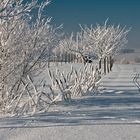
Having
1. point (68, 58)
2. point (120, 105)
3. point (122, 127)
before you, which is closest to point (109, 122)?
point (122, 127)

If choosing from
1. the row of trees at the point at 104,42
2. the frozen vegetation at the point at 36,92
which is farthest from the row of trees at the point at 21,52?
the row of trees at the point at 104,42

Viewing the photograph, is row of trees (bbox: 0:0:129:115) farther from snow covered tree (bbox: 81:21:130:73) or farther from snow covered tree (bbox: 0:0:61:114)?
snow covered tree (bbox: 81:21:130:73)

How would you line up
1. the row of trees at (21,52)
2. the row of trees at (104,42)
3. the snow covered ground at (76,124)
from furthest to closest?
the row of trees at (104,42)
the row of trees at (21,52)
the snow covered ground at (76,124)

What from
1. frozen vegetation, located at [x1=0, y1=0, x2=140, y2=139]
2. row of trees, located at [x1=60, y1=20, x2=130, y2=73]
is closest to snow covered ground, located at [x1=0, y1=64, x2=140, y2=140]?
frozen vegetation, located at [x1=0, y1=0, x2=140, y2=139]

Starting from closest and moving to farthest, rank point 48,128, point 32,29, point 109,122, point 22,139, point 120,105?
point 22,139 → point 48,128 → point 109,122 → point 120,105 → point 32,29

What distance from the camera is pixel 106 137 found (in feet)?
21.9

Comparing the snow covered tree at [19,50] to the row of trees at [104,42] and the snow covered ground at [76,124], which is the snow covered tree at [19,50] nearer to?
the snow covered ground at [76,124]

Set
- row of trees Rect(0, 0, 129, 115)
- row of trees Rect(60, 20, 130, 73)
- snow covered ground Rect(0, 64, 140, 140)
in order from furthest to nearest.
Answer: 1. row of trees Rect(60, 20, 130, 73)
2. row of trees Rect(0, 0, 129, 115)
3. snow covered ground Rect(0, 64, 140, 140)

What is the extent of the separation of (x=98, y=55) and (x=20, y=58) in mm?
29737

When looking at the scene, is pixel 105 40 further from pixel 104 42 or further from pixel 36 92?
pixel 36 92

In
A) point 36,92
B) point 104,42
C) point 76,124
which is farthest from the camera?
point 104,42

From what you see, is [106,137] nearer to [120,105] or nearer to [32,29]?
[120,105]

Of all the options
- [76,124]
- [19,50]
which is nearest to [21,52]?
[19,50]

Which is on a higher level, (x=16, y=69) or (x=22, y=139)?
(x=16, y=69)
